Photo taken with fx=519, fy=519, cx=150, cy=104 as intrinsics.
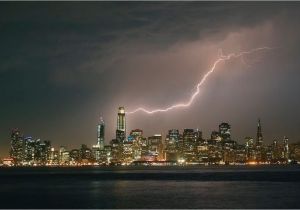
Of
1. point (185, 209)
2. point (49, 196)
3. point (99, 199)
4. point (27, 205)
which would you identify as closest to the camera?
point (185, 209)

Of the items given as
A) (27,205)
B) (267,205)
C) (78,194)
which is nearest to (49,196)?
(78,194)

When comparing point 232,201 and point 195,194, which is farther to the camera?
point 195,194

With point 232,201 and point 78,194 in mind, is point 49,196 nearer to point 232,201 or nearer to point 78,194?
point 78,194

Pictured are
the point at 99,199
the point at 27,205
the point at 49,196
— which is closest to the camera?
the point at 27,205

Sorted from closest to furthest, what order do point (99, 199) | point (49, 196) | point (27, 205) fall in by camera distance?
point (27, 205) → point (99, 199) → point (49, 196)

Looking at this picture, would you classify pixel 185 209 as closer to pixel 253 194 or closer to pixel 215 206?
Answer: pixel 215 206

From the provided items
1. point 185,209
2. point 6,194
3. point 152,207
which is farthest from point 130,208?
point 6,194

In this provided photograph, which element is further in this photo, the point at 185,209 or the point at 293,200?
the point at 293,200

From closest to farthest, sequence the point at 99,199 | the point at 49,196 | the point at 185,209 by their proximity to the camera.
A: the point at 185,209, the point at 99,199, the point at 49,196
